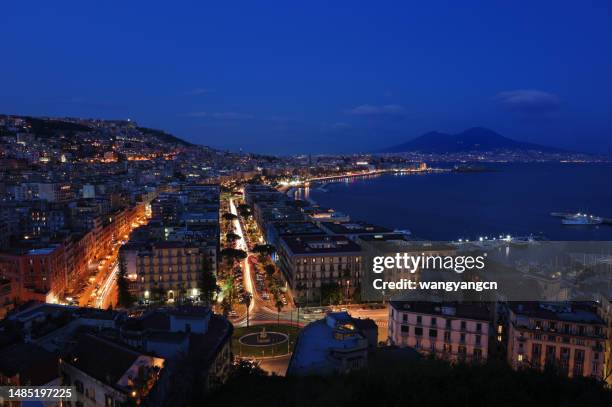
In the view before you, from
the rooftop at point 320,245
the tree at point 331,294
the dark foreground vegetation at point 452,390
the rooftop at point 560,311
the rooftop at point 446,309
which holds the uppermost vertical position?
the dark foreground vegetation at point 452,390

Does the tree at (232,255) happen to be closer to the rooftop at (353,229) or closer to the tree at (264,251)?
the tree at (264,251)

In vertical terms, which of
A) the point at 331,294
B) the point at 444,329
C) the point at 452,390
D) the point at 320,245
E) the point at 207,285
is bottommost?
the point at 331,294

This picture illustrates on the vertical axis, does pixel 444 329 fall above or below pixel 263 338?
above

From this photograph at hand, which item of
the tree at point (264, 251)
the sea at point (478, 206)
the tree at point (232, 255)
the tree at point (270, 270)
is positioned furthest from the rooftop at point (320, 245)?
the sea at point (478, 206)

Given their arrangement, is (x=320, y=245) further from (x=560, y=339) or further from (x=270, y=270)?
(x=560, y=339)

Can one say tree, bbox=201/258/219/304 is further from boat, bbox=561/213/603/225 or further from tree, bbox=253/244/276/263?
boat, bbox=561/213/603/225

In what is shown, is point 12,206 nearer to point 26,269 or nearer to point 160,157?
point 26,269

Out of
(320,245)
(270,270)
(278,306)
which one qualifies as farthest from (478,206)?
(278,306)
